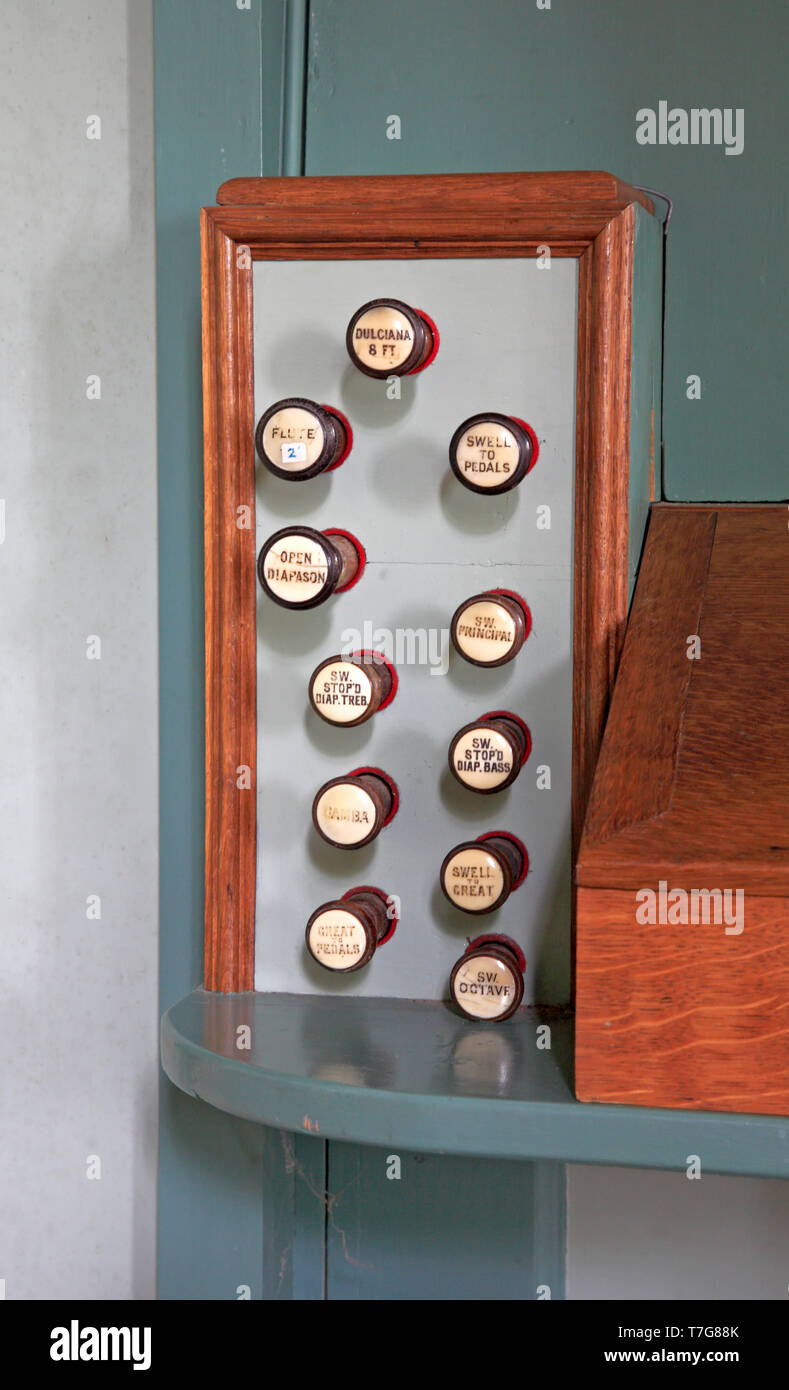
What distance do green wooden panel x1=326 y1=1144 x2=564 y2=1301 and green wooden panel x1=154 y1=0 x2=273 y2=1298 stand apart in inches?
5.0

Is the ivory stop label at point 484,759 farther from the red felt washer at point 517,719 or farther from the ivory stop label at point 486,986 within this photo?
the ivory stop label at point 486,986

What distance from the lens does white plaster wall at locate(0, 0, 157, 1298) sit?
145cm

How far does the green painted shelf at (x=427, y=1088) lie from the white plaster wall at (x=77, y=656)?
47 centimetres

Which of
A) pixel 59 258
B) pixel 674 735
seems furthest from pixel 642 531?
pixel 59 258

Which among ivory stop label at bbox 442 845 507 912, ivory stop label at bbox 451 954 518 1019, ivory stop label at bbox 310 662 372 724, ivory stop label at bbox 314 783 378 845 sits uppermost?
ivory stop label at bbox 310 662 372 724

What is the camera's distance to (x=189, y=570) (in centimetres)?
127

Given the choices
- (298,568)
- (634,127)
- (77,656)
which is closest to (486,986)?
(298,568)

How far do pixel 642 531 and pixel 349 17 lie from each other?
0.68 m

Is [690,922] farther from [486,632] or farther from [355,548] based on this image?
[355,548]

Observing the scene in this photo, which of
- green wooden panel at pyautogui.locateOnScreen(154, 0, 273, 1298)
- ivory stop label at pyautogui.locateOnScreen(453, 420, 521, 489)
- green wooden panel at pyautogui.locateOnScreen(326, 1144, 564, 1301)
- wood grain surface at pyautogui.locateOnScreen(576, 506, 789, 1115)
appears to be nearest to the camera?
wood grain surface at pyautogui.locateOnScreen(576, 506, 789, 1115)

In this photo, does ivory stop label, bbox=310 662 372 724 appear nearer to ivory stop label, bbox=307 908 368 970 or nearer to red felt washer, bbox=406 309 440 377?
ivory stop label, bbox=307 908 368 970

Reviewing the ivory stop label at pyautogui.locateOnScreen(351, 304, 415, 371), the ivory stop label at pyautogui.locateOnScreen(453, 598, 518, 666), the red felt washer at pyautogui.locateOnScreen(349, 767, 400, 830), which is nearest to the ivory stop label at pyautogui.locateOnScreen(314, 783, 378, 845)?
the red felt washer at pyautogui.locateOnScreen(349, 767, 400, 830)

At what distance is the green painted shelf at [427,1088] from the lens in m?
0.84
